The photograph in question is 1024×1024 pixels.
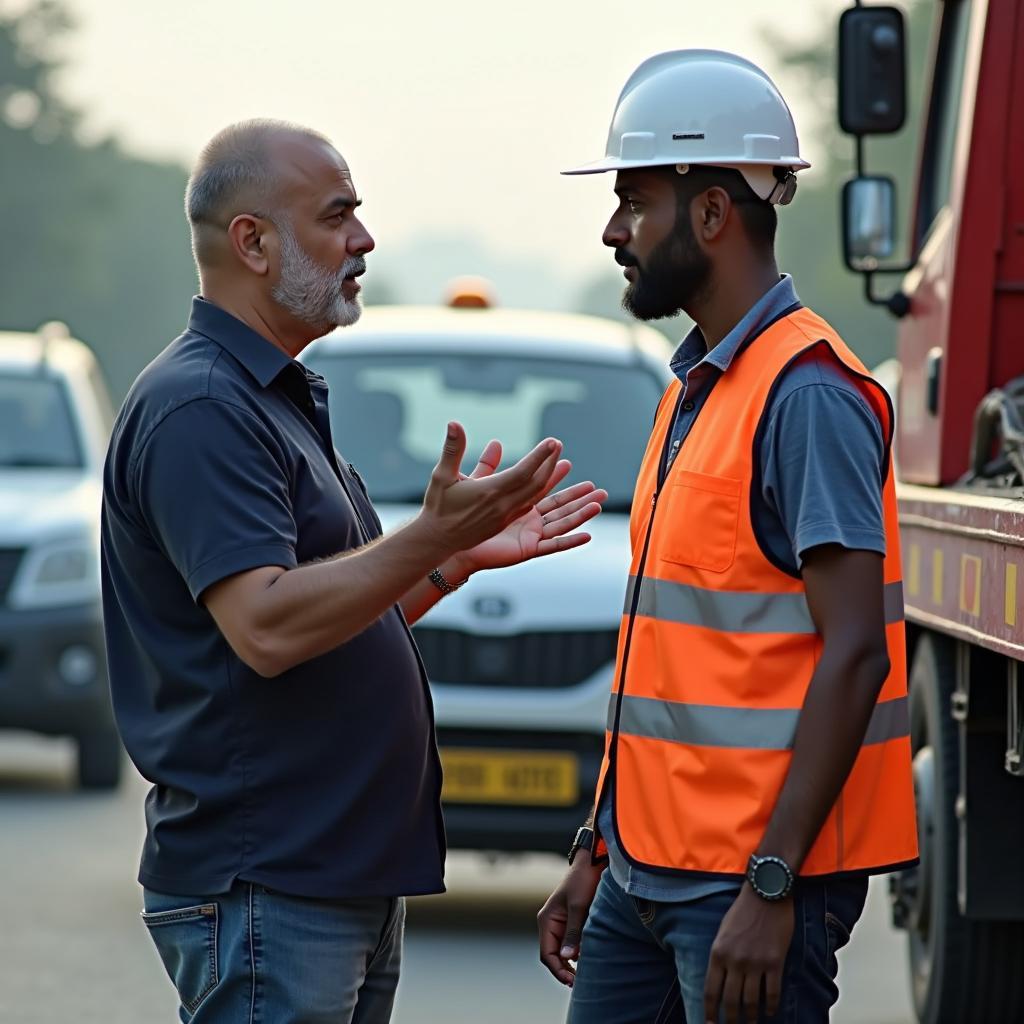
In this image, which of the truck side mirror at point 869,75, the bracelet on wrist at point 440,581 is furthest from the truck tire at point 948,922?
the bracelet on wrist at point 440,581

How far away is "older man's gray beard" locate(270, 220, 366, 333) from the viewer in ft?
12.2

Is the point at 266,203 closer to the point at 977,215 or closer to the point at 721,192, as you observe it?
the point at 721,192

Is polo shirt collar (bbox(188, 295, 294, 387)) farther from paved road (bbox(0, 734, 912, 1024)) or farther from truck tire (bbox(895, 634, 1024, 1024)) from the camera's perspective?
paved road (bbox(0, 734, 912, 1024))

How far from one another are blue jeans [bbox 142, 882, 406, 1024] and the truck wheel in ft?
26.6

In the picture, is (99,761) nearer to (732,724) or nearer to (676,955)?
(676,955)

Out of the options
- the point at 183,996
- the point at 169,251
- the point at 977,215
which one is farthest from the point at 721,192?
the point at 169,251

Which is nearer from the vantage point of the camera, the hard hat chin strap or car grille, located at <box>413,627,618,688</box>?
the hard hat chin strap

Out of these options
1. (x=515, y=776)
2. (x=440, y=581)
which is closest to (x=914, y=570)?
(x=515, y=776)

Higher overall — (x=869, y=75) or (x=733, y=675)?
(x=869, y=75)

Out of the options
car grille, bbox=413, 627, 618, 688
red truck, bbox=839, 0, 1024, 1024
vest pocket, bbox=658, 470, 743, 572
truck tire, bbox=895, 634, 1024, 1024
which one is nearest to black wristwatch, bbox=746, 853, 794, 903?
vest pocket, bbox=658, 470, 743, 572

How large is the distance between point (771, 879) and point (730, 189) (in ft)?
3.53

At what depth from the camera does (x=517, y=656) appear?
8.00m

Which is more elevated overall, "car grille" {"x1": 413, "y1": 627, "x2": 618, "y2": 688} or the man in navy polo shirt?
the man in navy polo shirt

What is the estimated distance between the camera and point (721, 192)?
3.64m
